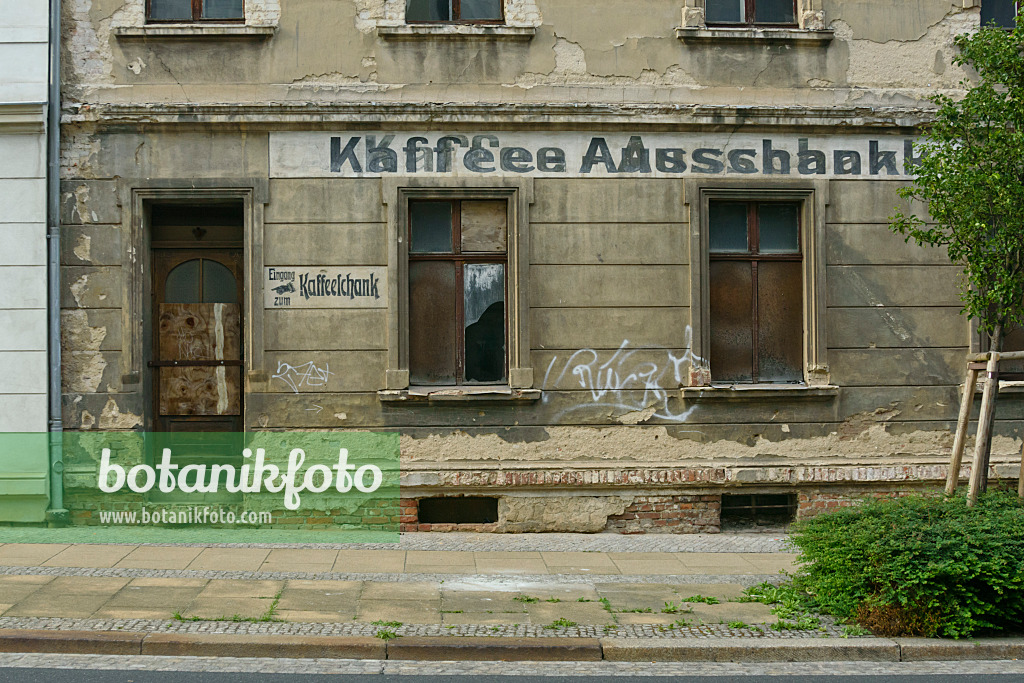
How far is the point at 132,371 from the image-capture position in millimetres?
9750

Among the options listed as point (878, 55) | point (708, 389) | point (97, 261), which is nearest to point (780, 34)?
point (878, 55)

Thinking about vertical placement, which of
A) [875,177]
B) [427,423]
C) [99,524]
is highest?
[875,177]

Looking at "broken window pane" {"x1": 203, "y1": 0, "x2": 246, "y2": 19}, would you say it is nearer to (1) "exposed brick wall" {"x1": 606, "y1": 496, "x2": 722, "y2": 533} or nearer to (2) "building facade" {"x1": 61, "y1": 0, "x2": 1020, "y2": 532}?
(2) "building facade" {"x1": 61, "y1": 0, "x2": 1020, "y2": 532}

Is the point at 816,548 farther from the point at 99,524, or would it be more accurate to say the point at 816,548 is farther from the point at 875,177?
the point at 99,524

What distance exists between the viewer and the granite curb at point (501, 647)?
616cm

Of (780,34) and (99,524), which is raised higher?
(780,34)

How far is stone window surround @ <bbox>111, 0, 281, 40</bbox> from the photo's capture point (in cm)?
977

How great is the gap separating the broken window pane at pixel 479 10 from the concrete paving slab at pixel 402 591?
19.4ft

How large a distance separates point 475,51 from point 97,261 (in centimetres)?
445

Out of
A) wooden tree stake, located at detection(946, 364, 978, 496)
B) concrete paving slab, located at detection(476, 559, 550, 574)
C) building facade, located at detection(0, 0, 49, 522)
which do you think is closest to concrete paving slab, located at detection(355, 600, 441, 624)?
concrete paving slab, located at detection(476, 559, 550, 574)

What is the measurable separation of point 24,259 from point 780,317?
25.8 ft

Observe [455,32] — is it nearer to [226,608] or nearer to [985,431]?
[226,608]

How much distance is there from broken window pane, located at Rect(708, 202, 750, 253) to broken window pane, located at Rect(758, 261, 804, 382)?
0.36m

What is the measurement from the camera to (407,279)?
9.99 meters
